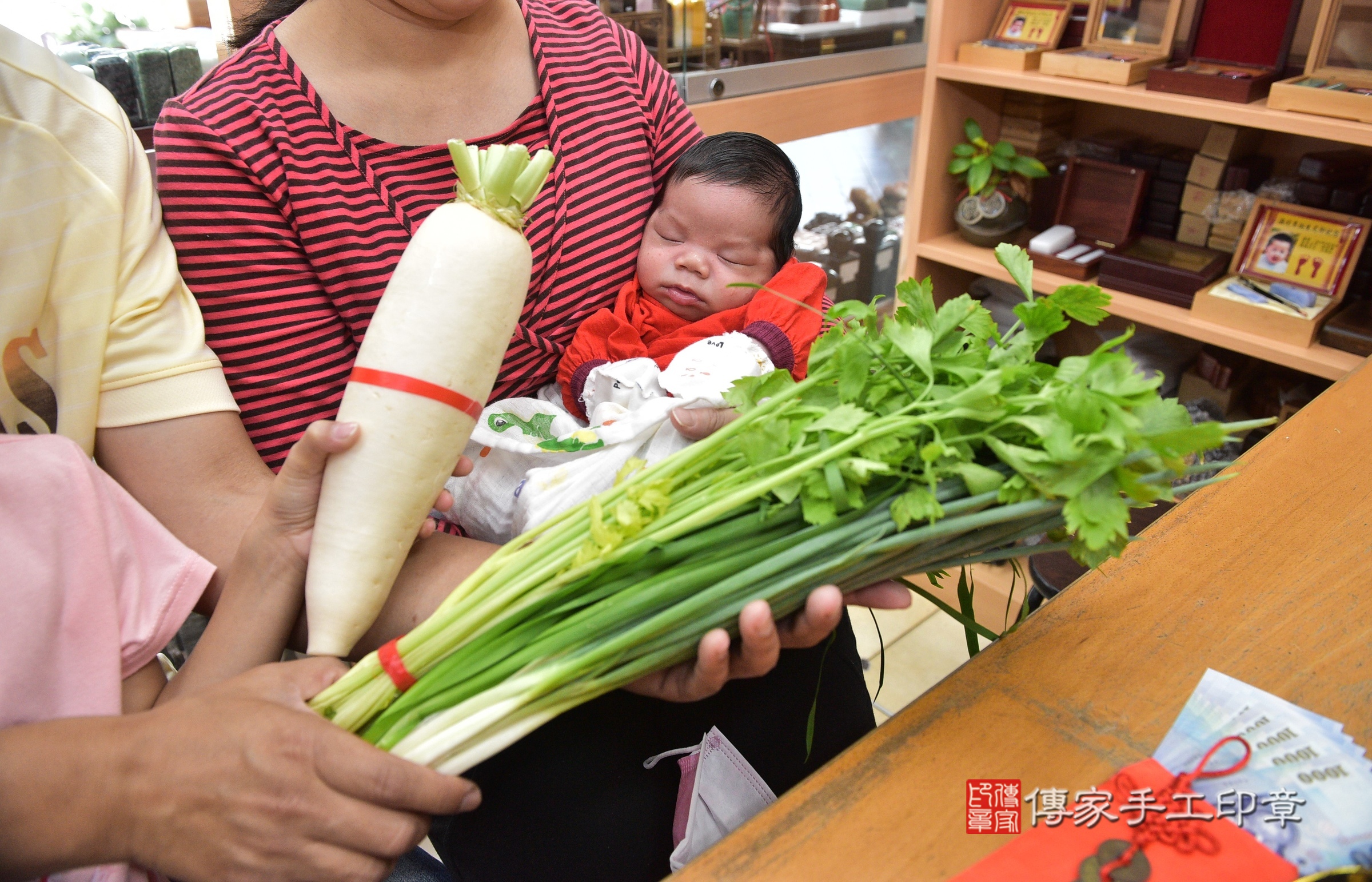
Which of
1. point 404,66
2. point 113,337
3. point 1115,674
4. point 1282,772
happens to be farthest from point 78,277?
point 1282,772

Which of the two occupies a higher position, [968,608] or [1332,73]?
[1332,73]

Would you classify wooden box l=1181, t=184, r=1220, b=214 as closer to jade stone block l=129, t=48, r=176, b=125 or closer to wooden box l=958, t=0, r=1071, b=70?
wooden box l=958, t=0, r=1071, b=70

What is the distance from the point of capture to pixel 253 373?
3.43 ft

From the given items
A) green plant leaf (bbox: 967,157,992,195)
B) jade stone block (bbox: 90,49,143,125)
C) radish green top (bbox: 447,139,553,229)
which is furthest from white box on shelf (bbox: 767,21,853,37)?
radish green top (bbox: 447,139,553,229)

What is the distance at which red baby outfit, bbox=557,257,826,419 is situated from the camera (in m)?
1.27

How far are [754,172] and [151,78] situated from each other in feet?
3.72

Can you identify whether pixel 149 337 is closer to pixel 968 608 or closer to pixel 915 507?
pixel 915 507

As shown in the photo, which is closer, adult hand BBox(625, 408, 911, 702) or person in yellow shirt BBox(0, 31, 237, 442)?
adult hand BBox(625, 408, 911, 702)

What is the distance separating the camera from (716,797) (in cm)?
92

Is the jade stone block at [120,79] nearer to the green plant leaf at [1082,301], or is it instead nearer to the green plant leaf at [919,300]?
the green plant leaf at [919,300]

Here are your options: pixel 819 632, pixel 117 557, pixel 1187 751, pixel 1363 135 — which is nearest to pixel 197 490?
pixel 117 557

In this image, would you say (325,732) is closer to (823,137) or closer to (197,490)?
(197,490)

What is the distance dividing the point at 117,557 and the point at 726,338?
81 centimetres

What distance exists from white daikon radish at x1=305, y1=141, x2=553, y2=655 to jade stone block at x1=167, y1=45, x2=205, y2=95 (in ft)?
3.63
